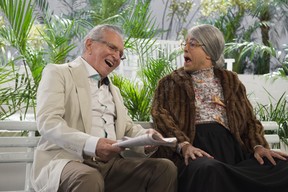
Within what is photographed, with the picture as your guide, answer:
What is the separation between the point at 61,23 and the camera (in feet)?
12.7

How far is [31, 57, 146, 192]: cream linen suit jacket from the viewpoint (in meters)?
2.34

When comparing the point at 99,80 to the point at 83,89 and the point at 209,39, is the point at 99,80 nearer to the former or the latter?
the point at 83,89

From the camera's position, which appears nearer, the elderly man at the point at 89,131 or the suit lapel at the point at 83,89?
the elderly man at the point at 89,131

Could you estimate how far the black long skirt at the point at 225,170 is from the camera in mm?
2518

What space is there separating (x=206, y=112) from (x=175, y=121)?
210 millimetres

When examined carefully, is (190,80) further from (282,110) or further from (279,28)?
(279,28)

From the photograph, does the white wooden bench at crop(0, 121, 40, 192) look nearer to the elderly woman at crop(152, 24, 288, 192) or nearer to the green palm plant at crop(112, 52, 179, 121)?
the elderly woman at crop(152, 24, 288, 192)

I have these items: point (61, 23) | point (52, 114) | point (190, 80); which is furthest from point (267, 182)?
point (61, 23)

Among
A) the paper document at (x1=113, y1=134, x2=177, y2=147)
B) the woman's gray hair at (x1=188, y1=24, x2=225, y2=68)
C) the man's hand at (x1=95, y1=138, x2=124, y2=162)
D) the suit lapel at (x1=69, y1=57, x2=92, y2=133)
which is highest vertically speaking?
the woman's gray hair at (x1=188, y1=24, x2=225, y2=68)

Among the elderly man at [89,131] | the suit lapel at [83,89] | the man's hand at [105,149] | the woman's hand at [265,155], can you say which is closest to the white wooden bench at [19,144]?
the elderly man at [89,131]

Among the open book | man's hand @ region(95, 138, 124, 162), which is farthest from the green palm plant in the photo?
the open book

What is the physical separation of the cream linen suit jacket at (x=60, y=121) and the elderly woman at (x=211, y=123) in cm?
37

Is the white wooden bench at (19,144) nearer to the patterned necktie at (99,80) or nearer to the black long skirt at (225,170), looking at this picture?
the patterned necktie at (99,80)

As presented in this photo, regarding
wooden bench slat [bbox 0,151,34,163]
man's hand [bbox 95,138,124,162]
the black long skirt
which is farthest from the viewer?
wooden bench slat [bbox 0,151,34,163]
